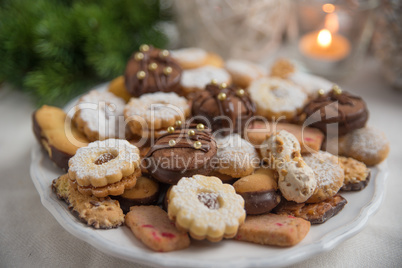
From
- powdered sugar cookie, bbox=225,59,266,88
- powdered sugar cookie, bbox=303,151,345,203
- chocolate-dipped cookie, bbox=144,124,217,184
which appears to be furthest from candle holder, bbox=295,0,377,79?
chocolate-dipped cookie, bbox=144,124,217,184

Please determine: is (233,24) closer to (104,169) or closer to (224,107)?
(224,107)

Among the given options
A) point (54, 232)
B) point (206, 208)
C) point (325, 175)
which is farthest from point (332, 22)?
point (54, 232)

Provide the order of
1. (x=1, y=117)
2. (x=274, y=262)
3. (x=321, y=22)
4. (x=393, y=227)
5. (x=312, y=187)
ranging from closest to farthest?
(x=274, y=262) < (x=312, y=187) < (x=393, y=227) < (x=1, y=117) < (x=321, y=22)

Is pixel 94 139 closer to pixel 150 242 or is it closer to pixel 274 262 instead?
pixel 150 242

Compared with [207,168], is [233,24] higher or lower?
higher

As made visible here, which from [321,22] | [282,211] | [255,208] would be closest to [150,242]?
[255,208]

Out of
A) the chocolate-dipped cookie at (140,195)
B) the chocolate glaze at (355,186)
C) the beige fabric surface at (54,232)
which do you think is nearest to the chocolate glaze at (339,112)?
the chocolate glaze at (355,186)

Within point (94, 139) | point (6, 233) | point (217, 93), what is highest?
point (217, 93)
